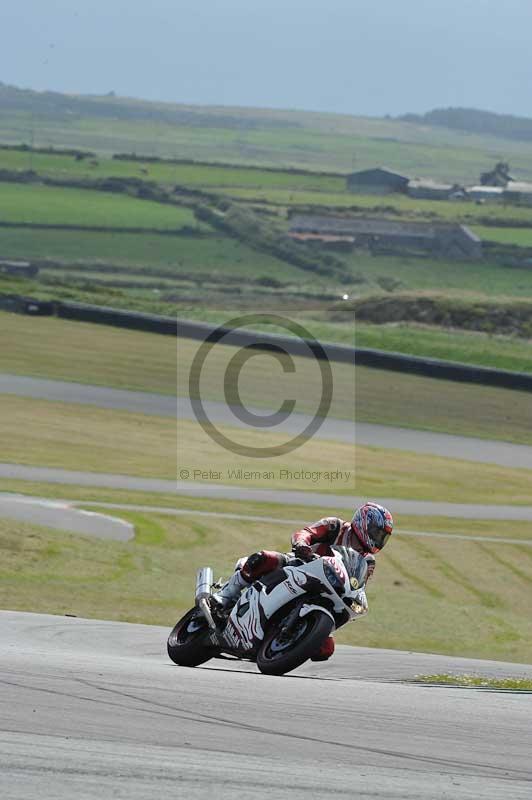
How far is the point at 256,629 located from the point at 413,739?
10.2 ft

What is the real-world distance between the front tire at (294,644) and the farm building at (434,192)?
474 feet

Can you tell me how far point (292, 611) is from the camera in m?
11.1

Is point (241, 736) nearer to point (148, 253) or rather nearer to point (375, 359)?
point (375, 359)

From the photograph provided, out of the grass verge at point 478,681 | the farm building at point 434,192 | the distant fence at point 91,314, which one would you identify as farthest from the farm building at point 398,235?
the grass verge at point 478,681

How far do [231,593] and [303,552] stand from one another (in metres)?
0.99

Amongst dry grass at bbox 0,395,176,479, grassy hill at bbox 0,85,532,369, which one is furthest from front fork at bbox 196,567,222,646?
grassy hill at bbox 0,85,532,369

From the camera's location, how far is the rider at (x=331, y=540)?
11.5m

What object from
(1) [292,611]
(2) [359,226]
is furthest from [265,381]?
(2) [359,226]

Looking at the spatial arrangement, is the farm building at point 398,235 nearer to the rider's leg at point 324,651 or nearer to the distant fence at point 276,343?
the distant fence at point 276,343

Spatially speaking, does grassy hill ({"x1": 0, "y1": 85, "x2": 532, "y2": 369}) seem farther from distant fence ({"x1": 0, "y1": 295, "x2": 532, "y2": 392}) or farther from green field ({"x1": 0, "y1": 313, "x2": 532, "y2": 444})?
green field ({"x1": 0, "y1": 313, "x2": 532, "y2": 444})

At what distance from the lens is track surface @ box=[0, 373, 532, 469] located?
42.6m

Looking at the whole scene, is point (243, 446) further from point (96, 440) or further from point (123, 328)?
point (123, 328)

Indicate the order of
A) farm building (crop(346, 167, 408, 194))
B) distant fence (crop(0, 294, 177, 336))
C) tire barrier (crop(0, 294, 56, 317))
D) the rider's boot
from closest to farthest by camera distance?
the rider's boot, distant fence (crop(0, 294, 177, 336)), tire barrier (crop(0, 294, 56, 317)), farm building (crop(346, 167, 408, 194))

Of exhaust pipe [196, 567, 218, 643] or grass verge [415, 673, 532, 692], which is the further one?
grass verge [415, 673, 532, 692]
